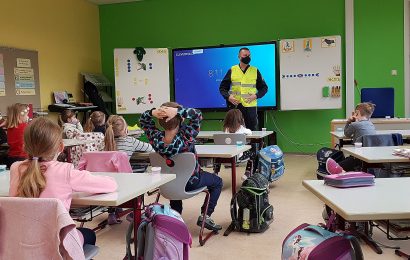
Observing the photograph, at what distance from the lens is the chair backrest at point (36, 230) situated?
1.61 meters

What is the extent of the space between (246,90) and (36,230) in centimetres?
533

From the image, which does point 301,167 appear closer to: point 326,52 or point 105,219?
point 326,52

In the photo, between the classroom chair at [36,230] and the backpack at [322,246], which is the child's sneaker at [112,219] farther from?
the backpack at [322,246]

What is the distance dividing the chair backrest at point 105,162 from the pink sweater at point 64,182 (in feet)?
3.32

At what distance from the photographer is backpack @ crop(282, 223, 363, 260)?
63.5 inches

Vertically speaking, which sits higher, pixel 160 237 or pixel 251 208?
pixel 160 237

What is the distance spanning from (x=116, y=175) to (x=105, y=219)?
1688mm

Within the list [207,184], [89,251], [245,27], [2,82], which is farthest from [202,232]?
[245,27]

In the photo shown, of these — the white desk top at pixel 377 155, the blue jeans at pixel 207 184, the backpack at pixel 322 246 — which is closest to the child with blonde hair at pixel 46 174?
the backpack at pixel 322 246

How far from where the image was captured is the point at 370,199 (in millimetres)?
1754

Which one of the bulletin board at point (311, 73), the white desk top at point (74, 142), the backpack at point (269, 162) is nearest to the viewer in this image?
the white desk top at point (74, 142)

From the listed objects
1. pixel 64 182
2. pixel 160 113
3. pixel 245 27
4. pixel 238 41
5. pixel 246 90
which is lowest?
pixel 64 182

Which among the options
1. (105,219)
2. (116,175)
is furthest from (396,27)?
(116,175)

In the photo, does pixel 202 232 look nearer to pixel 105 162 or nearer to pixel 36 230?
pixel 105 162
